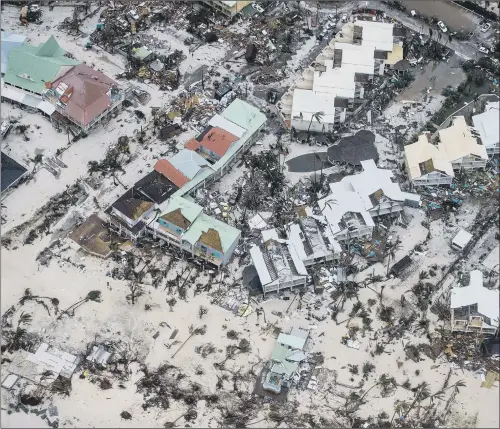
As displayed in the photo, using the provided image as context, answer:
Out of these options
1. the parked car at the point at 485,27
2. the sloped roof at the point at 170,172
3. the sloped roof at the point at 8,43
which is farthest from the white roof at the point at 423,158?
the sloped roof at the point at 8,43

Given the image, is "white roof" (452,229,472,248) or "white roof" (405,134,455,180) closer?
"white roof" (452,229,472,248)

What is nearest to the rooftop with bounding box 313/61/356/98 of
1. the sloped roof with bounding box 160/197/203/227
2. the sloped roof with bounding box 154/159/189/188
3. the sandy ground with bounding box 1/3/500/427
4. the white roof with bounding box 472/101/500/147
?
the white roof with bounding box 472/101/500/147

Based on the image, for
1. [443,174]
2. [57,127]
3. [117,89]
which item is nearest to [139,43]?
[117,89]

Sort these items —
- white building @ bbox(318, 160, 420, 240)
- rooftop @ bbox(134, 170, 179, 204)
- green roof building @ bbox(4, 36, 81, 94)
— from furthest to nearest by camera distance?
green roof building @ bbox(4, 36, 81, 94), rooftop @ bbox(134, 170, 179, 204), white building @ bbox(318, 160, 420, 240)

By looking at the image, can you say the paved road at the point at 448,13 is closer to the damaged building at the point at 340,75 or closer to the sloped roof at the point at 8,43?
the damaged building at the point at 340,75

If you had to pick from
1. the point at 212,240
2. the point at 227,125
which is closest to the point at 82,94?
the point at 227,125

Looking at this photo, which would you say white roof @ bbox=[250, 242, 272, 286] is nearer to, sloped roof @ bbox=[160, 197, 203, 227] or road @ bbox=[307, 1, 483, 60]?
sloped roof @ bbox=[160, 197, 203, 227]
